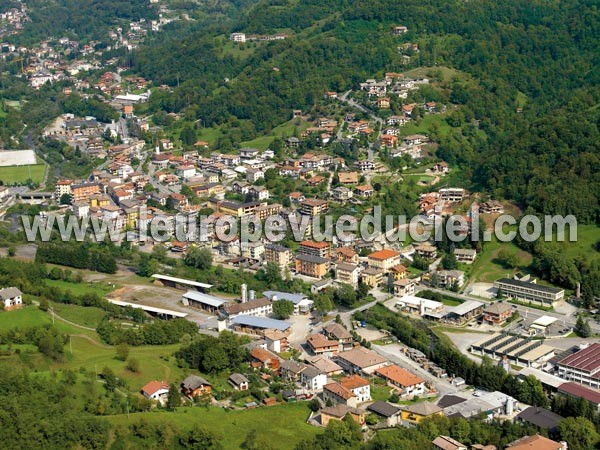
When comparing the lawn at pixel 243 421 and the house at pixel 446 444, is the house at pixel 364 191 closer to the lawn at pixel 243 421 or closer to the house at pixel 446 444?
the lawn at pixel 243 421

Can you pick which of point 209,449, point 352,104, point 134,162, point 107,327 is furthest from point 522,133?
point 209,449

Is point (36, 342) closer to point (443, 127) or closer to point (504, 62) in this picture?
point (443, 127)

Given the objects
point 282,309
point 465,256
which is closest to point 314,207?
point 465,256

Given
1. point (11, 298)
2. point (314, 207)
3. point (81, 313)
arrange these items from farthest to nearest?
point (314, 207) < point (81, 313) < point (11, 298)

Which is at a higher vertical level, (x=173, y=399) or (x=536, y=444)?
(x=173, y=399)

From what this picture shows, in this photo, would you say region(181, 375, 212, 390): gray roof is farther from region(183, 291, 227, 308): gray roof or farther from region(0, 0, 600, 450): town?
region(183, 291, 227, 308): gray roof

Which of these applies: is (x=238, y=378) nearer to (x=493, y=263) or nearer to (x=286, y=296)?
(x=286, y=296)

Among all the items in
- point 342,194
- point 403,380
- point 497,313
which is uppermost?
point 342,194

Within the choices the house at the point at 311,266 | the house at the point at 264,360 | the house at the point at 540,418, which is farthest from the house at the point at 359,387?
the house at the point at 311,266
